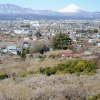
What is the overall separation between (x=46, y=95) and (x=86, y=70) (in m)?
4.42

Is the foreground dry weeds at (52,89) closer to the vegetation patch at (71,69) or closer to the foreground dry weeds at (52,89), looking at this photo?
the foreground dry weeds at (52,89)

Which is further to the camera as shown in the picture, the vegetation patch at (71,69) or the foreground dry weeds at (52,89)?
the vegetation patch at (71,69)

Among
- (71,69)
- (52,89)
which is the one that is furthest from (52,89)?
(71,69)

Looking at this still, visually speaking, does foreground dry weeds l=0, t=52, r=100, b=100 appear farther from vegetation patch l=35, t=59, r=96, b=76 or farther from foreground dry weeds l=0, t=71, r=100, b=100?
vegetation patch l=35, t=59, r=96, b=76

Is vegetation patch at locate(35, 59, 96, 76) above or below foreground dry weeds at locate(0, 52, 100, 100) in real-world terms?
below

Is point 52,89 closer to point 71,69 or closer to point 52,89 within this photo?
point 52,89

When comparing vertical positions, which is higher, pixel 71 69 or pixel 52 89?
pixel 52 89

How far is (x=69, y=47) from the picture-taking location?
79.6 ft

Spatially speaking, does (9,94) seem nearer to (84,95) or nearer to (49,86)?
(49,86)

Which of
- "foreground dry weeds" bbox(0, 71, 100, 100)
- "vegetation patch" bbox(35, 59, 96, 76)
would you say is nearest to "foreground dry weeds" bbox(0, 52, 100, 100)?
"foreground dry weeds" bbox(0, 71, 100, 100)

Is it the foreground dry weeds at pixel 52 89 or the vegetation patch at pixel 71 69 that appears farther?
the vegetation patch at pixel 71 69

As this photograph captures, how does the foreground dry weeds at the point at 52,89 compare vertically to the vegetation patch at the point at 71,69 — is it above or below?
above

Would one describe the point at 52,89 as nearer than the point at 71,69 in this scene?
Yes

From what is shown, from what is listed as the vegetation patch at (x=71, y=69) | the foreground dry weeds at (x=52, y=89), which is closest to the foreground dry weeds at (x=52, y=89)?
the foreground dry weeds at (x=52, y=89)
